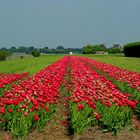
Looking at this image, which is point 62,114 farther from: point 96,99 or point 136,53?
point 136,53

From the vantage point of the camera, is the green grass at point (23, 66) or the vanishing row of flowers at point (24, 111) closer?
the vanishing row of flowers at point (24, 111)

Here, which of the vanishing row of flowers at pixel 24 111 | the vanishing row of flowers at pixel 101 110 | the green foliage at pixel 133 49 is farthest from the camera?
the green foliage at pixel 133 49

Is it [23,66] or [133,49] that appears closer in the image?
[23,66]

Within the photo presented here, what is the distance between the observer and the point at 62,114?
10.8m

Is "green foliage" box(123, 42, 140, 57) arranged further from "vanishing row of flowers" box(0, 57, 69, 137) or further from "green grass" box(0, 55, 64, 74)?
"vanishing row of flowers" box(0, 57, 69, 137)

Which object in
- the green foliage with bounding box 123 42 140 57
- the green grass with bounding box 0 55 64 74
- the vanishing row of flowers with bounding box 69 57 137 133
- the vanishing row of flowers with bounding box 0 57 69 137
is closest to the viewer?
the vanishing row of flowers with bounding box 0 57 69 137

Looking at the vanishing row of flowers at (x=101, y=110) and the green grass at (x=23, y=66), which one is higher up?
the vanishing row of flowers at (x=101, y=110)

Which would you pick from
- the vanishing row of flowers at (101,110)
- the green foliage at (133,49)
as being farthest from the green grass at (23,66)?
the green foliage at (133,49)

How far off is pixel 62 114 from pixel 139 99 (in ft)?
7.57

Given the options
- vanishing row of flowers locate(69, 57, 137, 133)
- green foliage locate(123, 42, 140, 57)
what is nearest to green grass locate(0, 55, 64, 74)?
vanishing row of flowers locate(69, 57, 137, 133)

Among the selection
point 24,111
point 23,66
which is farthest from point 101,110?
point 23,66

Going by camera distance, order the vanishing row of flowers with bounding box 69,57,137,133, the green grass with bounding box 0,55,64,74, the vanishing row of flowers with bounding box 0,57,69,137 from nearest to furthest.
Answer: the vanishing row of flowers with bounding box 0,57,69,137 < the vanishing row of flowers with bounding box 69,57,137,133 < the green grass with bounding box 0,55,64,74

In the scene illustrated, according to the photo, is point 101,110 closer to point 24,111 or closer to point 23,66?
point 24,111

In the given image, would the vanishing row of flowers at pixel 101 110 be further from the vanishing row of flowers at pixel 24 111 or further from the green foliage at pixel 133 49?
the green foliage at pixel 133 49
